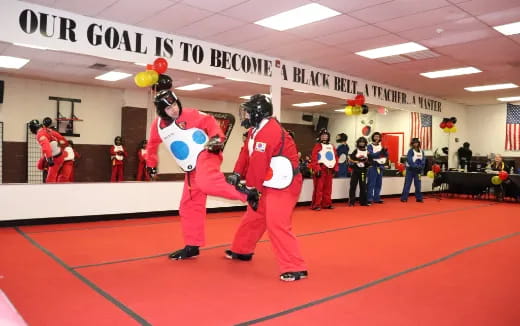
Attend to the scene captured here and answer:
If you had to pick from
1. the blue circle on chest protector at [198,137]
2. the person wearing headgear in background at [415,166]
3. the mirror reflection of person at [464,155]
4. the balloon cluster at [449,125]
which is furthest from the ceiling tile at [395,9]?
the mirror reflection of person at [464,155]

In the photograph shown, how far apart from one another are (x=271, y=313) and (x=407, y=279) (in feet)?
4.47

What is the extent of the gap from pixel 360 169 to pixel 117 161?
665 cm

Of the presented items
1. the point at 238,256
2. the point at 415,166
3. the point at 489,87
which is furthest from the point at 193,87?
the point at 489,87

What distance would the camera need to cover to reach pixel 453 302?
2766 millimetres

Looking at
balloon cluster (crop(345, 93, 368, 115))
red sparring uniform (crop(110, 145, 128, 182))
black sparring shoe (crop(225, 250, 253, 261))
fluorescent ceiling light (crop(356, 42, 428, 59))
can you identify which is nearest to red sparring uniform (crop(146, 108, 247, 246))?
black sparring shoe (crop(225, 250, 253, 261))

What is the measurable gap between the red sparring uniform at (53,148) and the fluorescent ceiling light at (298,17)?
3.76 meters

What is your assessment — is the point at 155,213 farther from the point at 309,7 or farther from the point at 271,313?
the point at 271,313

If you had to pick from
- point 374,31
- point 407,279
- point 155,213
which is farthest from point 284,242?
point 374,31

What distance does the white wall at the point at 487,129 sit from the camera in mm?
13906

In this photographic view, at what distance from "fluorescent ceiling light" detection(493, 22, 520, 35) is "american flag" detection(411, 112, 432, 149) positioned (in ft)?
19.5

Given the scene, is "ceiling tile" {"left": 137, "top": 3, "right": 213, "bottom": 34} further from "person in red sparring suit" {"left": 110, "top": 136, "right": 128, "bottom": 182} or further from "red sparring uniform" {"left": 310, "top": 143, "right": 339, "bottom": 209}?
"person in red sparring suit" {"left": 110, "top": 136, "right": 128, "bottom": 182}

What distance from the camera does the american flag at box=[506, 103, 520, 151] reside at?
525 inches

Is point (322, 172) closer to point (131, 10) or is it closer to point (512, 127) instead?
point (131, 10)

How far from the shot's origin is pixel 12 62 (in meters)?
8.10
